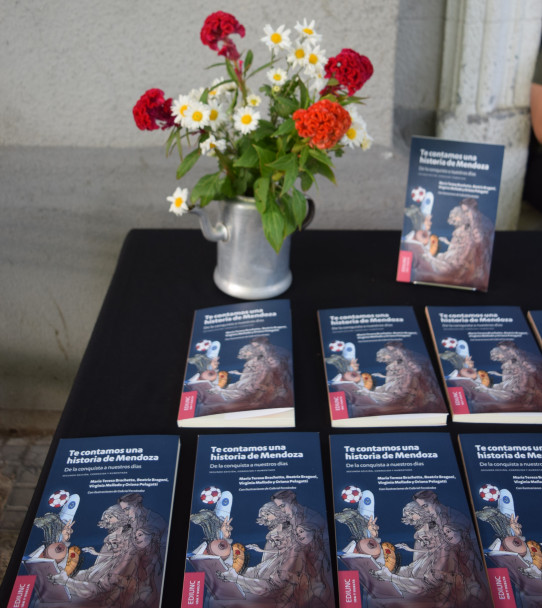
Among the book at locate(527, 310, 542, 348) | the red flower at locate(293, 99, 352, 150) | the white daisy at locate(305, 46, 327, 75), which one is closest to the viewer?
the red flower at locate(293, 99, 352, 150)

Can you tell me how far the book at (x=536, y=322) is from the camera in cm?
107

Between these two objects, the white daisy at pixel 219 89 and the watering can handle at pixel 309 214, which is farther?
the watering can handle at pixel 309 214

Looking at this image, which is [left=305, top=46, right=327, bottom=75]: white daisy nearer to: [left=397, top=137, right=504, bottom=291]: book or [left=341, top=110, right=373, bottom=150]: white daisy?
[left=341, top=110, right=373, bottom=150]: white daisy

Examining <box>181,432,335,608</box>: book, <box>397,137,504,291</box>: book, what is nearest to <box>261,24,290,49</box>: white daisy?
<box>397,137,504,291</box>: book

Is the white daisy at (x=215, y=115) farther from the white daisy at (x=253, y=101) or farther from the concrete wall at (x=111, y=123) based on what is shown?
the concrete wall at (x=111, y=123)

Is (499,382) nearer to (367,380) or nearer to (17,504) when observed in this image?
(367,380)

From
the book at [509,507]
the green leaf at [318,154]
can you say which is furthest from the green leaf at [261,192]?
the book at [509,507]

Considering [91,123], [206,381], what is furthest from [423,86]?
[206,381]

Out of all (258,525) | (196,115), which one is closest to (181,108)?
(196,115)

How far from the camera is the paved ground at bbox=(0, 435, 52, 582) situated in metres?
1.68

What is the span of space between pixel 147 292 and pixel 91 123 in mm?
595

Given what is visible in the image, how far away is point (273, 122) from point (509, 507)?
70 centimetres

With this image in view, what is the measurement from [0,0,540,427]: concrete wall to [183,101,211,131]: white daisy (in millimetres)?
607

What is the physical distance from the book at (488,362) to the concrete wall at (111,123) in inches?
24.7
